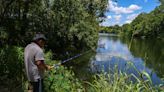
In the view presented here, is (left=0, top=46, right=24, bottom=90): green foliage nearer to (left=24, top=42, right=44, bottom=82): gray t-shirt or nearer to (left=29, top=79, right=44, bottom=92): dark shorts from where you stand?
(left=29, top=79, right=44, bottom=92): dark shorts

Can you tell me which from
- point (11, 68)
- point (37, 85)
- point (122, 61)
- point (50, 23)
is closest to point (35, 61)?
point (37, 85)

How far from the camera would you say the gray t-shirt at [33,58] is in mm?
5926

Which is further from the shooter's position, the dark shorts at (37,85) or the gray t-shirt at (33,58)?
the dark shorts at (37,85)

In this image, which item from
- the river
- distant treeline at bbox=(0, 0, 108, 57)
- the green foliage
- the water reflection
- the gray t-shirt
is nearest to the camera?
the river

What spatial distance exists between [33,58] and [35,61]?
0.23 feet

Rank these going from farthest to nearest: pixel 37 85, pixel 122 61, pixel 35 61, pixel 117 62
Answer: pixel 37 85, pixel 35 61, pixel 122 61, pixel 117 62

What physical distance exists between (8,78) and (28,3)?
412 inches

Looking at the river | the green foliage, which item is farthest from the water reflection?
the green foliage

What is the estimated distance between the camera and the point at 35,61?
5.97 metres

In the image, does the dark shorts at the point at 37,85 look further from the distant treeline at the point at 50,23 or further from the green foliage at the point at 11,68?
the distant treeline at the point at 50,23

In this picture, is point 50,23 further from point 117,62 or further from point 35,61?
point 117,62

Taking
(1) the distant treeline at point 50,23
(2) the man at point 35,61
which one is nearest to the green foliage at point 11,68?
(2) the man at point 35,61

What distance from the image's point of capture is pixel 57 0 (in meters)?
23.7

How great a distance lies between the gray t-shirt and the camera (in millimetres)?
5926
